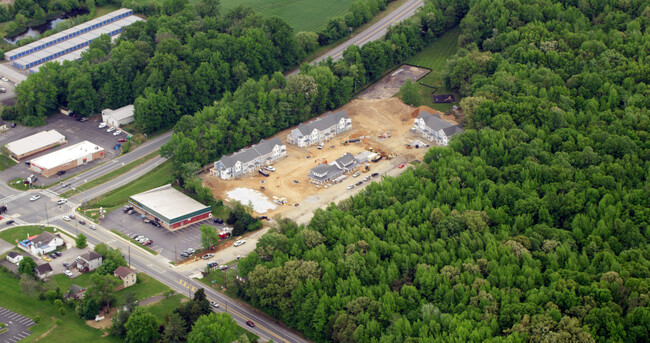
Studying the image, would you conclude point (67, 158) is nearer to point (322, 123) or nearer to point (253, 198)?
point (253, 198)

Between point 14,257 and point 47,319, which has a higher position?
point 14,257

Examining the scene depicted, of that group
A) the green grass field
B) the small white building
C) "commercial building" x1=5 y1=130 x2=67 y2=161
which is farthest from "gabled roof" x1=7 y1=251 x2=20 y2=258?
the green grass field

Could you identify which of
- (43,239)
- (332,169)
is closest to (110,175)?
(43,239)

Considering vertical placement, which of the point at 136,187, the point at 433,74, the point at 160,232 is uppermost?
the point at 433,74

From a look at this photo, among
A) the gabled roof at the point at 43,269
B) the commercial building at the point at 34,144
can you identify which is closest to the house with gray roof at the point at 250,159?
the commercial building at the point at 34,144

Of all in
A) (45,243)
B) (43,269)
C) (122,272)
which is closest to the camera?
(122,272)

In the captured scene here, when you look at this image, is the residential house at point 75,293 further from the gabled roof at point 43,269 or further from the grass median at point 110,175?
the grass median at point 110,175
